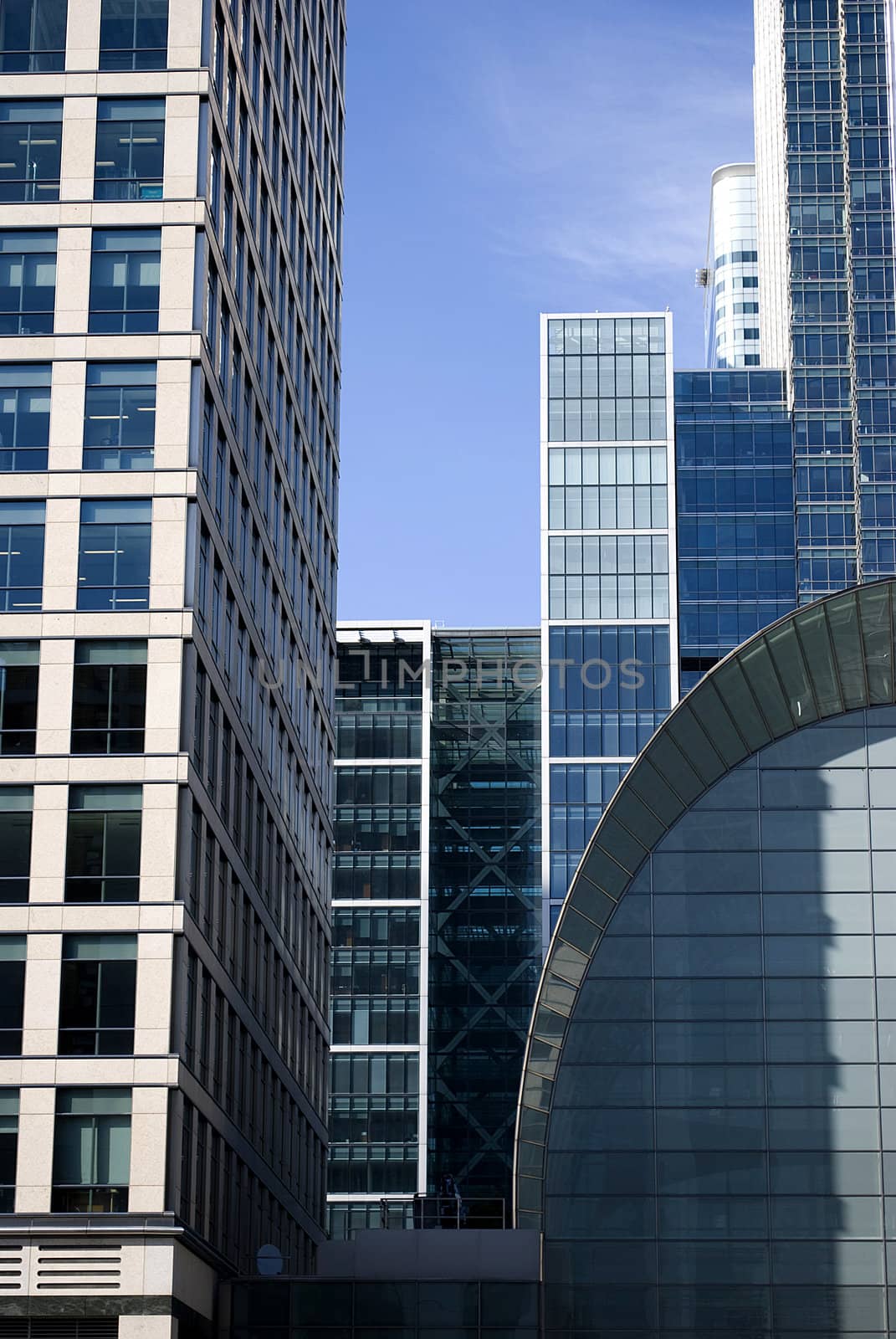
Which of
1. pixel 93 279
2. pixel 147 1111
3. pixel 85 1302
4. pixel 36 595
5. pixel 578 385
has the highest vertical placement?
pixel 578 385

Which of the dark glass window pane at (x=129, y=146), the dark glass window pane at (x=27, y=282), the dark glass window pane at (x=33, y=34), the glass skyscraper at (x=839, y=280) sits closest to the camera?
the dark glass window pane at (x=27, y=282)

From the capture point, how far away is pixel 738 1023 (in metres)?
60.5

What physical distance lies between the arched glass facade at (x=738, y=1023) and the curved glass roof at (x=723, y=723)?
0.20 feet

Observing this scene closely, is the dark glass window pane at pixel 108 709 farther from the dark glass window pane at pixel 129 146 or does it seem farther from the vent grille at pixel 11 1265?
the dark glass window pane at pixel 129 146

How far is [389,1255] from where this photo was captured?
58.4 m

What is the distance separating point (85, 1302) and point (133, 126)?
2914 centimetres

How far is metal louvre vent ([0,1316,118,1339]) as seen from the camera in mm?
47188

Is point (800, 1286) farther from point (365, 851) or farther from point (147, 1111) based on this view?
point (365, 851)

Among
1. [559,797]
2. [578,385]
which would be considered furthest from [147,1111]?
[578,385]

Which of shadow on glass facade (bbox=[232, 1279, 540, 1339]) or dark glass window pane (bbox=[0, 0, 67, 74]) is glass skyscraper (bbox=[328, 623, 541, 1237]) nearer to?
shadow on glass facade (bbox=[232, 1279, 540, 1339])

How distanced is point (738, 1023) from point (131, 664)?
2072 cm

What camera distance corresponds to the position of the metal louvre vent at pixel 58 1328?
4719 centimetres

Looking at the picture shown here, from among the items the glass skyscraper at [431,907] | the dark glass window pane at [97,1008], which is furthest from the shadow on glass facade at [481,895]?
the dark glass window pane at [97,1008]

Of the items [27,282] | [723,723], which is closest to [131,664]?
[27,282]
